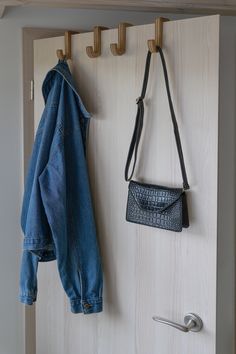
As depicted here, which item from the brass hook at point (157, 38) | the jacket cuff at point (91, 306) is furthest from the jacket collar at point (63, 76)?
the jacket cuff at point (91, 306)

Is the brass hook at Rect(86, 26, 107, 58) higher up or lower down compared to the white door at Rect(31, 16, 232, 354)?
higher up

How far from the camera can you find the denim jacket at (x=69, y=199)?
159 cm

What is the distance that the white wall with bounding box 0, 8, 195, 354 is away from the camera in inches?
72.0

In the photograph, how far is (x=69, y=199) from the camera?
165 centimetres

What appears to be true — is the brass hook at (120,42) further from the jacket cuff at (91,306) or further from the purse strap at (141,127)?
the jacket cuff at (91,306)

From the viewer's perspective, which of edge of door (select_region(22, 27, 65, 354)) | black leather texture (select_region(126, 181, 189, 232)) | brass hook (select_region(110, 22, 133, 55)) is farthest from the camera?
edge of door (select_region(22, 27, 65, 354))

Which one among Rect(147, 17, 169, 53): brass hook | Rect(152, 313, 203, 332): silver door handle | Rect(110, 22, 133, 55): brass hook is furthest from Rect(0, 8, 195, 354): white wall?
Rect(152, 313, 203, 332): silver door handle

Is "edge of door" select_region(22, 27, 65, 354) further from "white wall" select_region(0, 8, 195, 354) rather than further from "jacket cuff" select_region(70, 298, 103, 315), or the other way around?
"jacket cuff" select_region(70, 298, 103, 315)

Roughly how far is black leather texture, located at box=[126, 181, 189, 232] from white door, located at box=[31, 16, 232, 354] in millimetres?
52

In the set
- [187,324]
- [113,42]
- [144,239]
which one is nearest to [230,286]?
[187,324]

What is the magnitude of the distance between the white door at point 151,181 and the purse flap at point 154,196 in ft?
0.17

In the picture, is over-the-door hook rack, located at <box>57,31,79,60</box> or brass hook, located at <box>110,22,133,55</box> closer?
brass hook, located at <box>110,22,133,55</box>

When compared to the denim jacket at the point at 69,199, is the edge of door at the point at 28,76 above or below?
above

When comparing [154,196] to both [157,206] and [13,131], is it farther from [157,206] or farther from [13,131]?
[13,131]
